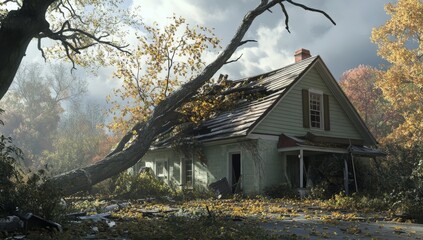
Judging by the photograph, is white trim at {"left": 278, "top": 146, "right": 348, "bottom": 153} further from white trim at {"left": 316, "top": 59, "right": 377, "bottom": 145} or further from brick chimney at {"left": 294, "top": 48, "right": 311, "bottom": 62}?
brick chimney at {"left": 294, "top": 48, "right": 311, "bottom": 62}

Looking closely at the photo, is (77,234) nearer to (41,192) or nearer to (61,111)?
(41,192)

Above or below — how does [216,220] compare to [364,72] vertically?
below

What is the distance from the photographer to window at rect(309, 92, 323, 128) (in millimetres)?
21375

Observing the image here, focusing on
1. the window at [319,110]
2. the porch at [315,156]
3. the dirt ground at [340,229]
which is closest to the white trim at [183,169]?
the porch at [315,156]

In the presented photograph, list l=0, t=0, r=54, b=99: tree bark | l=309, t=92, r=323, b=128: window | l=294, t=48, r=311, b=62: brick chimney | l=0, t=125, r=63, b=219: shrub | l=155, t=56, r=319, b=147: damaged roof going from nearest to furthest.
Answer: l=0, t=125, r=63, b=219: shrub
l=0, t=0, r=54, b=99: tree bark
l=155, t=56, r=319, b=147: damaged roof
l=309, t=92, r=323, b=128: window
l=294, t=48, r=311, b=62: brick chimney

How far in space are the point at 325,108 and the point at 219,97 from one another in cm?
575

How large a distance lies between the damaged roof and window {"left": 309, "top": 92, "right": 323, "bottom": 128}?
77.4 inches

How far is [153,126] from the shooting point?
64.5 feet

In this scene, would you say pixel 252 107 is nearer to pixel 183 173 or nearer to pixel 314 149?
pixel 314 149

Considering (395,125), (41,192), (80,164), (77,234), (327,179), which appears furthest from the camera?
(80,164)

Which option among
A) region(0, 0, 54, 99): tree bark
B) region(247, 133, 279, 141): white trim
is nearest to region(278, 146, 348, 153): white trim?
region(247, 133, 279, 141): white trim

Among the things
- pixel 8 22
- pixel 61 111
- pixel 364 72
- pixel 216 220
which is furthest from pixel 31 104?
pixel 216 220

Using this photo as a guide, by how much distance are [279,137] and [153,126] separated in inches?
243

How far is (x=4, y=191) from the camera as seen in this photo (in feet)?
23.0
